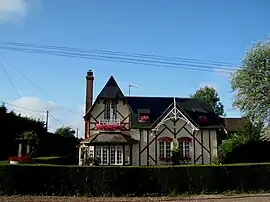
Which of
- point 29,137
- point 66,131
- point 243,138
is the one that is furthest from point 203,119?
point 66,131

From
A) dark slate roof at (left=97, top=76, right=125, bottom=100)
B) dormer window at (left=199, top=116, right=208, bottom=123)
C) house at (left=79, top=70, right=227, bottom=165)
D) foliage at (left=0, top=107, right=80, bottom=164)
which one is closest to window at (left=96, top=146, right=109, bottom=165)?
house at (left=79, top=70, right=227, bottom=165)

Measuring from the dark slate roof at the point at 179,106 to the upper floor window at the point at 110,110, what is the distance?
74.6 inches

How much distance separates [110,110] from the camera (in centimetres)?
3550

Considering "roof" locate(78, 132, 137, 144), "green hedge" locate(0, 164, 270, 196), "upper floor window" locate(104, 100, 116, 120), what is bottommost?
"green hedge" locate(0, 164, 270, 196)

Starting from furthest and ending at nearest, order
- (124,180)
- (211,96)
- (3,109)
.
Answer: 1. (211,96)
2. (3,109)
3. (124,180)

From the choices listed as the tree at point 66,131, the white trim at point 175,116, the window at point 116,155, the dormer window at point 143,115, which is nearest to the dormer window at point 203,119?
the white trim at point 175,116

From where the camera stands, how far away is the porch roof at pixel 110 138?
1277 inches

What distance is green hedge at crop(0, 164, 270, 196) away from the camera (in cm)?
1788

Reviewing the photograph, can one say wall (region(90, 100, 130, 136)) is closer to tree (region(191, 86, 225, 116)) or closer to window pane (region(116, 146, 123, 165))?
window pane (region(116, 146, 123, 165))

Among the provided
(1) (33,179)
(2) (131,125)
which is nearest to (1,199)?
(1) (33,179)

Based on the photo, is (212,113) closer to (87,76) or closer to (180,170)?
(87,76)

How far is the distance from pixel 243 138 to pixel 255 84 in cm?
591

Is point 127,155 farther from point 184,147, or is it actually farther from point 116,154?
point 184,147

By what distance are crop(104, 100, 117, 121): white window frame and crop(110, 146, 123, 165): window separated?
3293 millimetres
